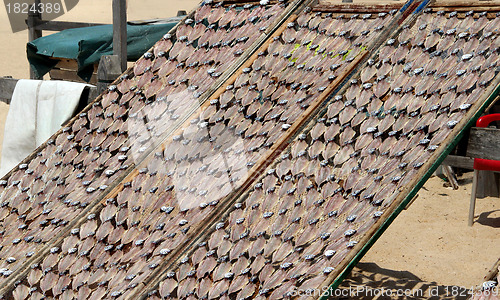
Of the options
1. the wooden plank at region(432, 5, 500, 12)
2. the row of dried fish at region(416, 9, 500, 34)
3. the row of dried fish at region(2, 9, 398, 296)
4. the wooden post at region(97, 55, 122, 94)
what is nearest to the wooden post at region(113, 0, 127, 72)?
the wooden post at region(97, 55, 122, 94)

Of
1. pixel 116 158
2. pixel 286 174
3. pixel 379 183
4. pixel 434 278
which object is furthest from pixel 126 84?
pixel 434 278

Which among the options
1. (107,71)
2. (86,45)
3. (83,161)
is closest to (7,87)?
(86,45)

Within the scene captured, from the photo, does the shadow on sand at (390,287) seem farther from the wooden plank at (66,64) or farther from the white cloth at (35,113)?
the wooden plank at (66,64)

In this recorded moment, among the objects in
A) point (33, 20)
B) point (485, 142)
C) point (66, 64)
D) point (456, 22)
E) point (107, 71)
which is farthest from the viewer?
point (33, 20)

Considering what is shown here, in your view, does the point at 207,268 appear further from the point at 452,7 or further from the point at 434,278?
the point at 434,278

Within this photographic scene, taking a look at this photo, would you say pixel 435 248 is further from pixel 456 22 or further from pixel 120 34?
pixel 120 34
